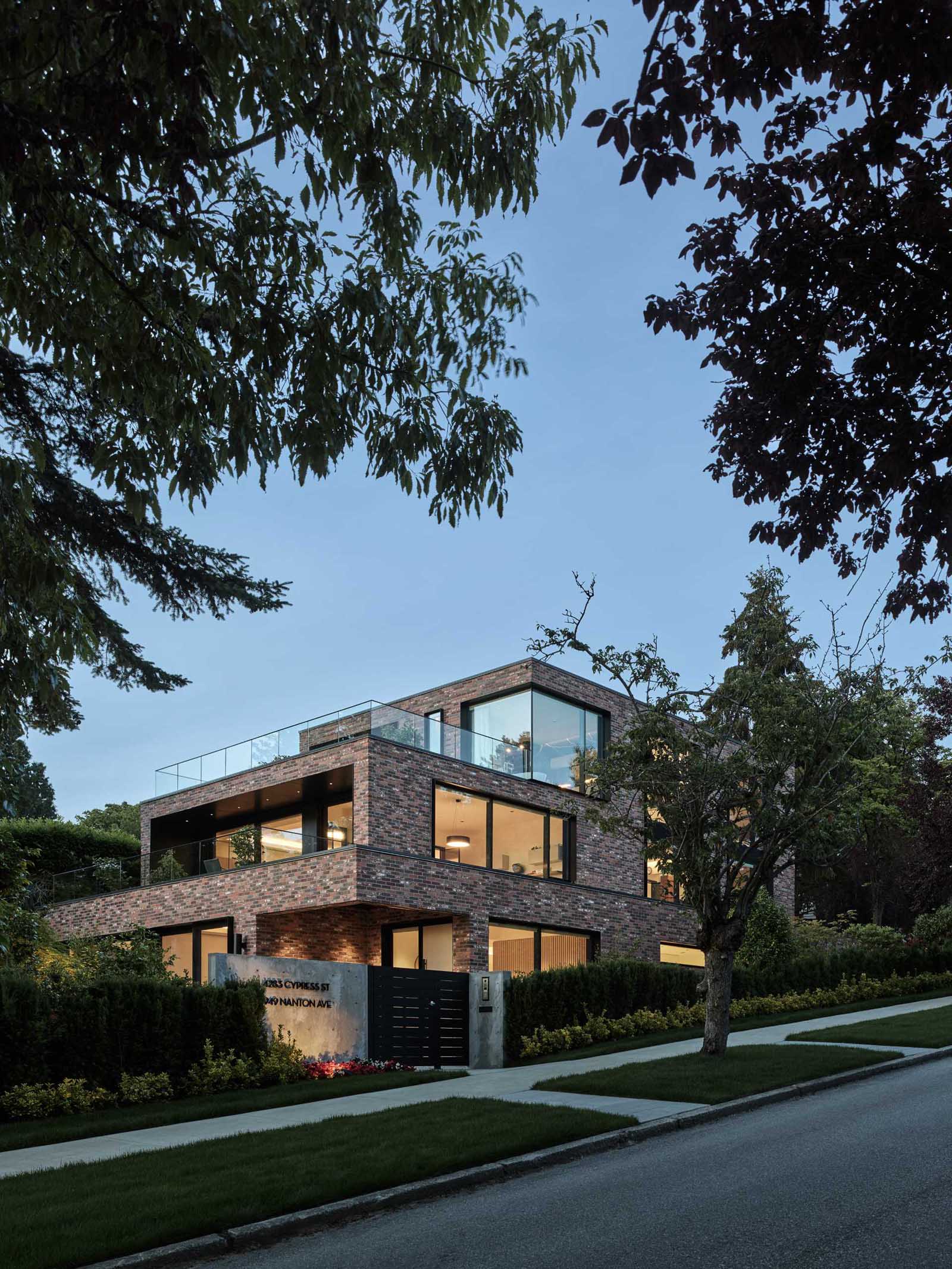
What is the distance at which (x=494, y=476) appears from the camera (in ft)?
24.8

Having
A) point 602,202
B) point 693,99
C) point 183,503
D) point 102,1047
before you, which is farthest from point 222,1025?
point 693,99

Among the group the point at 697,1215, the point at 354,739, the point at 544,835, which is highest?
the point at 354,739

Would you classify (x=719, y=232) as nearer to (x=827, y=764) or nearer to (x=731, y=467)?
(x=731, y=467)

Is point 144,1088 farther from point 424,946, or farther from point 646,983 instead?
point 424,946

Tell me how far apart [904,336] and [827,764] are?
10.3m

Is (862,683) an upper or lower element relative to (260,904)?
upper

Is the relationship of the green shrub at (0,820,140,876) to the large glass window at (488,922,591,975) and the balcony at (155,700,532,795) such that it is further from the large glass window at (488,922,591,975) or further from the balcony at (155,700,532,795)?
the large glass window at (488,922,591,975)

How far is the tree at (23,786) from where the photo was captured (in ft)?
27.0

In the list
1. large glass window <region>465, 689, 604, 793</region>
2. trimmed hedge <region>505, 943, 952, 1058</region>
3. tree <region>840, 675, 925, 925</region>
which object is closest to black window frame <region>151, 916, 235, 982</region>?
large glass window <region>465, 689, 604, 793</region>

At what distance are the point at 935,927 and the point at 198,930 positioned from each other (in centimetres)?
1957

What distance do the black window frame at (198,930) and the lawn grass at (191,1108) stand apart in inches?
437

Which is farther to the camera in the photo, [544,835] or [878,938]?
[878,938]

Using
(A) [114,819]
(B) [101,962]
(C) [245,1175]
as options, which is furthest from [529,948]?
(A) [114,819]

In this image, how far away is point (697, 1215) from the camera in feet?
23.2
